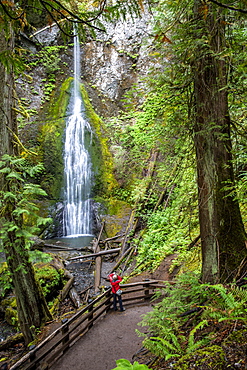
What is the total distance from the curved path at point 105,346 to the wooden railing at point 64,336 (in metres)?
0.17

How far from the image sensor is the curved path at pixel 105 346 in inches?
190

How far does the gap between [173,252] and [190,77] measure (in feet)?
20.7

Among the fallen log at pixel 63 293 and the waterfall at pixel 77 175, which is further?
the waterfall at pixel 77 175

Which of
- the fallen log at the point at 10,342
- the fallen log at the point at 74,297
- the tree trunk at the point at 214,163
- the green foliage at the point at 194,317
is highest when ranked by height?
the tree trunk at the point at 214,163

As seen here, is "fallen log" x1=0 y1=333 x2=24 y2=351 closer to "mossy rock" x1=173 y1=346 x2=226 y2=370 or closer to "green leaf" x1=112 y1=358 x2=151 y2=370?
"green leaf" x1=112 y1=358 x2=151 y2=370

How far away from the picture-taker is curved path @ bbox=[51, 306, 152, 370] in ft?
15.9

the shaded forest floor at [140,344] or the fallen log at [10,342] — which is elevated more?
the shaded forest floor at [140,344]

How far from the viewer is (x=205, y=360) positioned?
184 cm

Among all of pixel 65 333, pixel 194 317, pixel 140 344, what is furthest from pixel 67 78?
pixel 194 317

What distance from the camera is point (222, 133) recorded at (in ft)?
11.7

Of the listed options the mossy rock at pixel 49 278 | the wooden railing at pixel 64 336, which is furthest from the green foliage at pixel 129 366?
the mossy rock at pixel 49 278

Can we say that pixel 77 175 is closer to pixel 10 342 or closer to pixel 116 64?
pixel 116 64

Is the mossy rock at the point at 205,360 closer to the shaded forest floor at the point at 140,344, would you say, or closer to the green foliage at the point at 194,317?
the shaded forest floor at the point at 140,344

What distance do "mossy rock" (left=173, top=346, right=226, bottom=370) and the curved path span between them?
2673 mm
